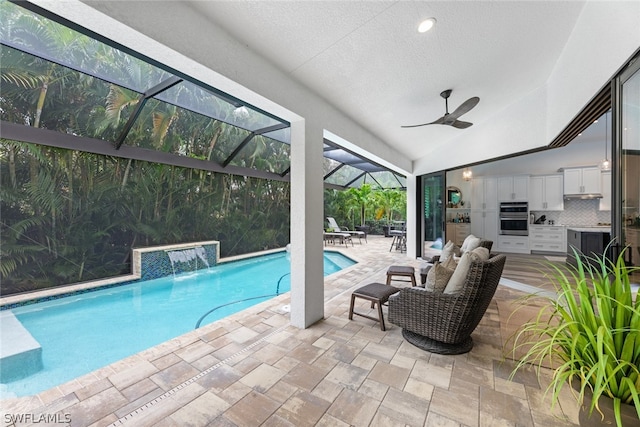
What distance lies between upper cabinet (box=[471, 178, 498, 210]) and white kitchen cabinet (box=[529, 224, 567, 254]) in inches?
51.2

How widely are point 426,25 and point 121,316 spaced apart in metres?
5.78

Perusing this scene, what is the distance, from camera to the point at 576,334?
1.13m

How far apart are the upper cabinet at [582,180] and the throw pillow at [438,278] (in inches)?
295

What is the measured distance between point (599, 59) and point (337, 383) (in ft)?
11.8

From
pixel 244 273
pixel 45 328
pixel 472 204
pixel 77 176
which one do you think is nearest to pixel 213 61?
pixel 45 328

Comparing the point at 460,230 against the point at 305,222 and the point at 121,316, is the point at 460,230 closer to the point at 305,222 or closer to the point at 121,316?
the point at 305,222

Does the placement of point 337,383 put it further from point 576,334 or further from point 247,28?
point 247,28

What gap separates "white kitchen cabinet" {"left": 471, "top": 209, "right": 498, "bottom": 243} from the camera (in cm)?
863

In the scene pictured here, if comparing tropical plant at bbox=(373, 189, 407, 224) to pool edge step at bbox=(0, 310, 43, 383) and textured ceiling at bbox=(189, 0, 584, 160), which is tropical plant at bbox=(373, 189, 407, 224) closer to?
textured ceiling at bbox=(189, 0, 584, 160)

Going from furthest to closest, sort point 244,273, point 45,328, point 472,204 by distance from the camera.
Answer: point 472,204 < point 244,273 < point 45,328

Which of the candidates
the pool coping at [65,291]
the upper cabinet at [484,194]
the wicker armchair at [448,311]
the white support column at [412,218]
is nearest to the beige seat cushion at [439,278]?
the wicker armchair at [448,311]

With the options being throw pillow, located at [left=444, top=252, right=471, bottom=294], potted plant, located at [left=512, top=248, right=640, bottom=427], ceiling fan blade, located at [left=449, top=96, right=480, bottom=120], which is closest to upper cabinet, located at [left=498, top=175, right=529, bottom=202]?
ceiling fan blade, located at [left=449, top=96, right=480, bottom=120]

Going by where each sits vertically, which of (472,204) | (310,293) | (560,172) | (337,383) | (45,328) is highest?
(560,172)

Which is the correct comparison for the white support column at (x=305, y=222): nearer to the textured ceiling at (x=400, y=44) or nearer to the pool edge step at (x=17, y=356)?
the textured ceiling at (x=400, y=44)
